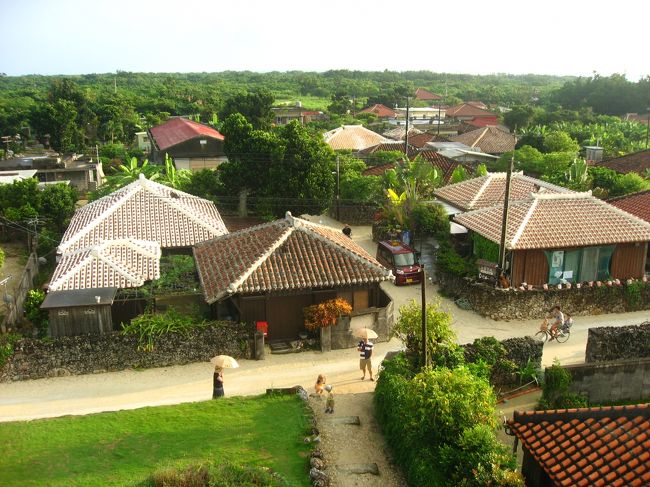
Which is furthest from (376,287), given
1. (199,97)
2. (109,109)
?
(199,97)

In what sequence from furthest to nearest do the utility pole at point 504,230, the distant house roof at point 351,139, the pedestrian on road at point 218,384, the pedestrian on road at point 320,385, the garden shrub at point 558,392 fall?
the distant house roof at point 351,139
the utility pole at point 504,230
the pedestrian on road at point 320,385
the pedestrian on road at point 218,384
the garden shrub at point 558,392

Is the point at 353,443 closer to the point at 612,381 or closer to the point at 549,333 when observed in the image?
the point at 612,381

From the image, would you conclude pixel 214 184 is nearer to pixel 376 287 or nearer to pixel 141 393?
pixel 376 287

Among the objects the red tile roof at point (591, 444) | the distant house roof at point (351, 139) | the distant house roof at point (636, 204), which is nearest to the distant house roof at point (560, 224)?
A: the distant house roof at point (636, 204)

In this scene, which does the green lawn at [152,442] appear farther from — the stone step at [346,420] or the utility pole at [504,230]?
the utility pole at [504,230]

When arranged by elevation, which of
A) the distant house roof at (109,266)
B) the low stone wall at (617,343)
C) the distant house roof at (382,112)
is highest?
the distant house roof at (382,112)

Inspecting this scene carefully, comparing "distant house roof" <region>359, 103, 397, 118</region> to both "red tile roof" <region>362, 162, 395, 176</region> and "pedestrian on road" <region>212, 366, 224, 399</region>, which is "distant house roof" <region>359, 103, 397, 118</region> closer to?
"red tile roof" <region>362, 162, 395, 176</region>
